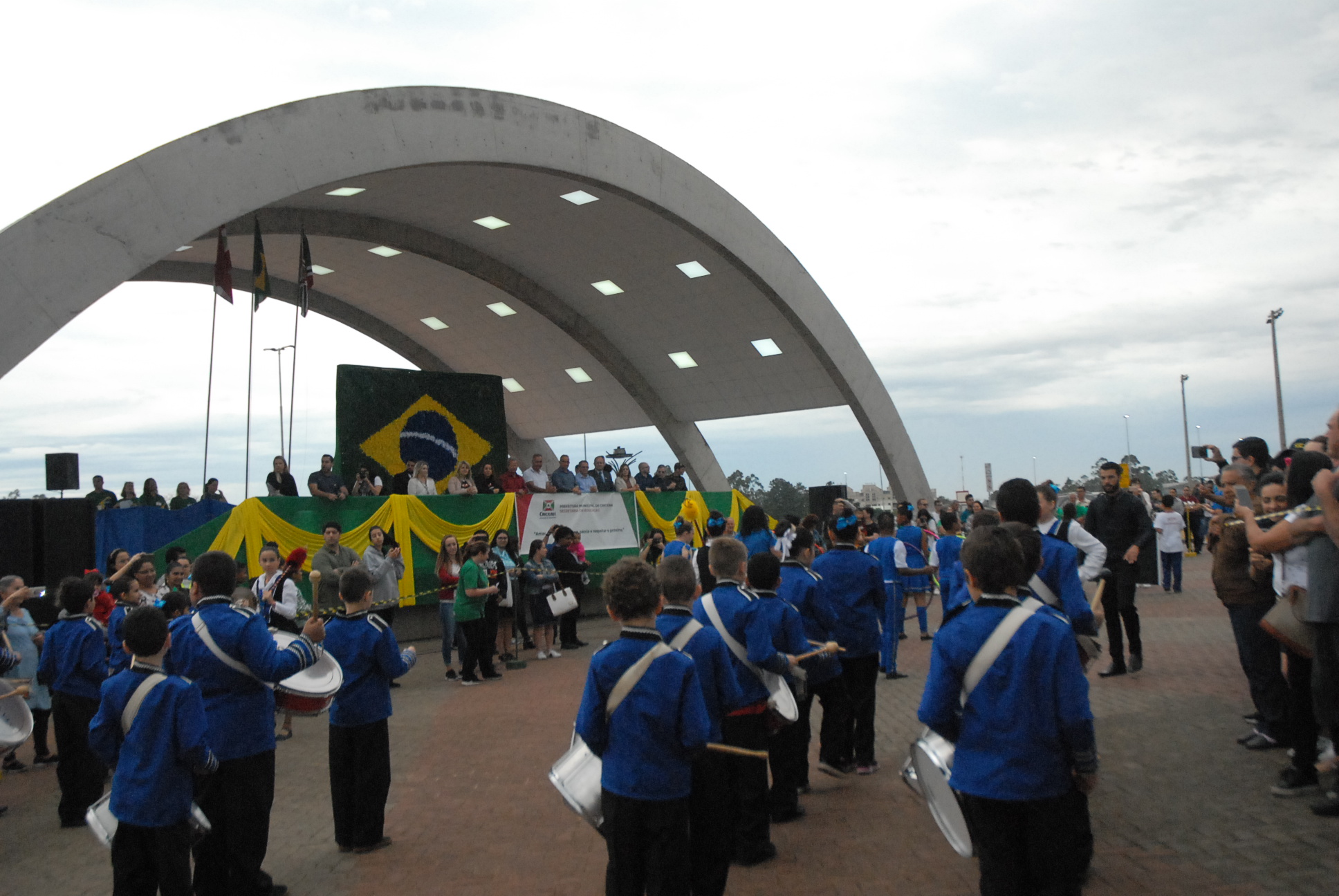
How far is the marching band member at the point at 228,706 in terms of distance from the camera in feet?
16.4

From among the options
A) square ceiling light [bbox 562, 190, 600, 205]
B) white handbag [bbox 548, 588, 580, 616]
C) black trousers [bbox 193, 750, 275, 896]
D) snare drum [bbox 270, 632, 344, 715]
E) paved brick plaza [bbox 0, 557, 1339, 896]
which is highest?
square ceiling light [bbox 562, 190, 600, 205]

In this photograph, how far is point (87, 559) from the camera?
1151cm

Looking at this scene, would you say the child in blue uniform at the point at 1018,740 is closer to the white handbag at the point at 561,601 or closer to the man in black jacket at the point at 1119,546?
the man in black jacket at the point at 1119,546

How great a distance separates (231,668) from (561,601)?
8951mm

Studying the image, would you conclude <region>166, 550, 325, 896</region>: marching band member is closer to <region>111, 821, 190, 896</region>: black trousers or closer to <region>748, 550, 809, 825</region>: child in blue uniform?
<region>111, 821, 190, 896</region>: black trousers

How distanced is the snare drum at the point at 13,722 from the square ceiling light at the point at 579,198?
17.3m

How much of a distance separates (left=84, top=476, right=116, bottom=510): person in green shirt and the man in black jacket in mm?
14751

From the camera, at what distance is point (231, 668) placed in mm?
5043

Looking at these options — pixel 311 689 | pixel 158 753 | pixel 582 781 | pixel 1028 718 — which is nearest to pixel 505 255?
pixel 311 689

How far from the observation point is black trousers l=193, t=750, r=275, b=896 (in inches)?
198

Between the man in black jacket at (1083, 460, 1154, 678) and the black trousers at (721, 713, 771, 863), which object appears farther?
the man in black jacket at (1083, 460, 1154, 678)

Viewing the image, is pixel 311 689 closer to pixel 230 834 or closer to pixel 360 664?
pixel 360 664

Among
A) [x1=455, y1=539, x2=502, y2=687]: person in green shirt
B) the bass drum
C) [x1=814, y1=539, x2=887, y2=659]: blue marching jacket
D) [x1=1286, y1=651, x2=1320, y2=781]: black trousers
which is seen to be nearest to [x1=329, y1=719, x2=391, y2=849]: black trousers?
[x1=814, y1=539, x2=887, y2=659]: blue marching jacket

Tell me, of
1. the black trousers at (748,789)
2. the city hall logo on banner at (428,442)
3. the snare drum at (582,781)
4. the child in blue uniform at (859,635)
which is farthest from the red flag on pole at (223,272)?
the snare drum at (582,781)
